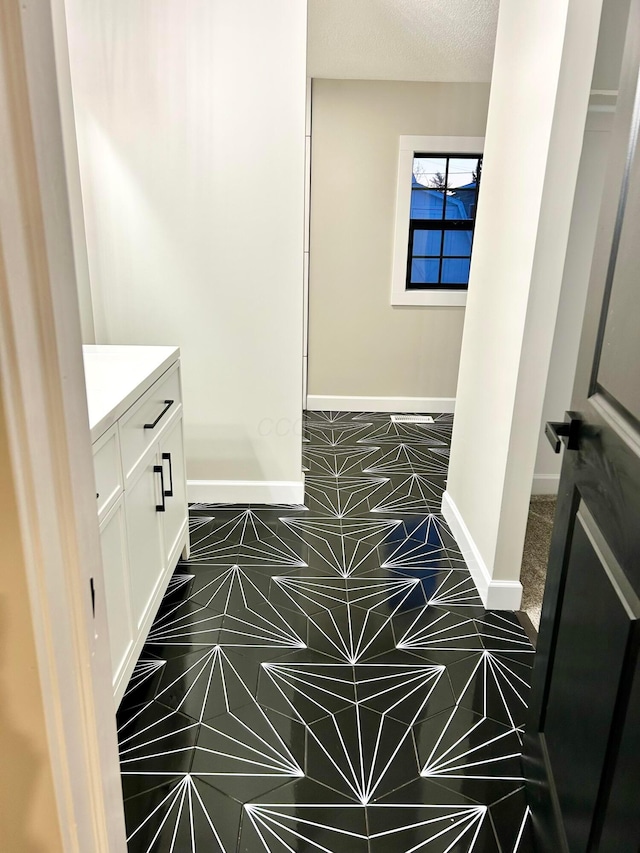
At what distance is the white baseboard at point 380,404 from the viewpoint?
5.02 metres

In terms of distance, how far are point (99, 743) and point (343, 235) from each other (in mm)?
4291

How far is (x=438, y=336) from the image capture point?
192 inches

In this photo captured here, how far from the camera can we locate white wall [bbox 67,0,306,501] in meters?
2.76

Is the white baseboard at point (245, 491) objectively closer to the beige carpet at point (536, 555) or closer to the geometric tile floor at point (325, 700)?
the geometric tile floor at point (325, 700)

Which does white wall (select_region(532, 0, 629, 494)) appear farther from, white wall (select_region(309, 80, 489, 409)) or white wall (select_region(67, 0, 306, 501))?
white wall (select_region(309, 80, 489, 409))

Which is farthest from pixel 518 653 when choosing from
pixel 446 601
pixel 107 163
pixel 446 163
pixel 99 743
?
pixel 446 163

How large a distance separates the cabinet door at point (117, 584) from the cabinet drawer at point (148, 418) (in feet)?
0.52

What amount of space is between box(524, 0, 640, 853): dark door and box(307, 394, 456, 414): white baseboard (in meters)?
3.52

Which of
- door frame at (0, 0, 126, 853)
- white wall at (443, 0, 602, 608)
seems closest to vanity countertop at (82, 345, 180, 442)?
door frame at (0, 0, 126, 853)

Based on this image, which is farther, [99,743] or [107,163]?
[107,163]

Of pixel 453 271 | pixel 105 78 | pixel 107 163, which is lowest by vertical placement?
pixel 453 271

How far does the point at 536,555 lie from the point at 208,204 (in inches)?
86.4

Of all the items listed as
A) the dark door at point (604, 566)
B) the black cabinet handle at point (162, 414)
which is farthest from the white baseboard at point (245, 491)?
the dark door at point (604, 566)

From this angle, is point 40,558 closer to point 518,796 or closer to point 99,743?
point 99,743
